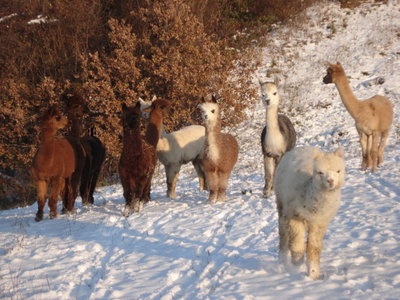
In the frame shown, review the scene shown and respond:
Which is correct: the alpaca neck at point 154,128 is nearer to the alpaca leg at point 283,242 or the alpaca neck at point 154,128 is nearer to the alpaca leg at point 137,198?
the alpaca leg at point 137,198

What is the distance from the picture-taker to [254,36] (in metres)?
23.5

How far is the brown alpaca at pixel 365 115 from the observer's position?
979cm

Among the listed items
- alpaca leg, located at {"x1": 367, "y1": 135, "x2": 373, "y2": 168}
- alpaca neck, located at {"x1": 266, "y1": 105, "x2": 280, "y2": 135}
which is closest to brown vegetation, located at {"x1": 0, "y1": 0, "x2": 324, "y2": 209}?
alpaca leg, located at {"x1": 367, "y1": 135, "x2": 373, "y2": 168}

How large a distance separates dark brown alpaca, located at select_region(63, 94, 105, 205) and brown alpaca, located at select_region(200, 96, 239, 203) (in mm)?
2403

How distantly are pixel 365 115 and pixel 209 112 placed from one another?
160 inches

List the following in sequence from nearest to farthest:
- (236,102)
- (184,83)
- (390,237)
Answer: (390,237), (184,83), (236,102)

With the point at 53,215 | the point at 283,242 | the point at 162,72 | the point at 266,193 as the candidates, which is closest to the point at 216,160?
the point at 266,193

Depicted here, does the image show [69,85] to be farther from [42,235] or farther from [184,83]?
[42,235]

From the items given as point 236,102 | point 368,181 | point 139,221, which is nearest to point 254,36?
point 236,102

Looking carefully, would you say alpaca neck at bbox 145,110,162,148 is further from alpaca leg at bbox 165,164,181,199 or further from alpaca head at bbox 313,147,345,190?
alpaca head at bbox 313,147,345,190

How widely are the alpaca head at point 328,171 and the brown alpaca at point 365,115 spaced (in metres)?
6.15

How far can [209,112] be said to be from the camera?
7629 millimetres

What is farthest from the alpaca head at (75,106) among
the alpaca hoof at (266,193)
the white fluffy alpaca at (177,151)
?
the alpaca hoof at (266,193)

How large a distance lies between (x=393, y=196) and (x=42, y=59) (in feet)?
41.2
